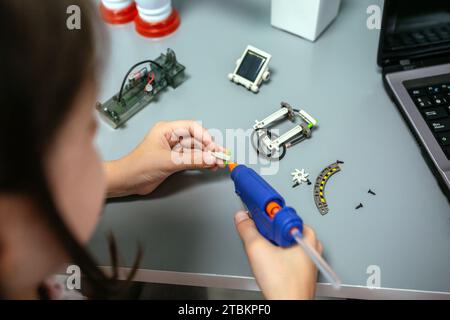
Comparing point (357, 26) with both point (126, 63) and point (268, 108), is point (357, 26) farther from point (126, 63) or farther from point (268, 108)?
point (126, 63)

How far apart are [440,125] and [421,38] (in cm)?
17

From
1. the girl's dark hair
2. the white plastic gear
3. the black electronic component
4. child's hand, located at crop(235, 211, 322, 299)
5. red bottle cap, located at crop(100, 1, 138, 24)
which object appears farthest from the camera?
red bottle cap, located at crop(100, 1, 138, 24)

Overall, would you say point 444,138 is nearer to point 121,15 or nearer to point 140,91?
point 140,91

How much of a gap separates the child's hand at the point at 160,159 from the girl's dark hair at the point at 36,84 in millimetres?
282

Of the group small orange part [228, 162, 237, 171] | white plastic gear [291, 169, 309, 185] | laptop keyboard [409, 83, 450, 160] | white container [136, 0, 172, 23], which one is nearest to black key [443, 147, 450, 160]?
laptop keyboard [409, 83, 450, 160]

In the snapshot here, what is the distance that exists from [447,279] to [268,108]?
1.26ft

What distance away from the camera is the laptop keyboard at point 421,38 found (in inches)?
28.1

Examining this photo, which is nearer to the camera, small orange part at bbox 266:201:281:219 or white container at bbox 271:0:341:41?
small orange part at bbox 266:201:281:219

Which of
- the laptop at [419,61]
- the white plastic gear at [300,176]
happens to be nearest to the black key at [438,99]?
the laptop at [419,61]

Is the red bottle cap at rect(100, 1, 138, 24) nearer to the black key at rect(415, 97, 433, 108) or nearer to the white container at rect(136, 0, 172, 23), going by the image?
the white container at rect(136, 0, 172, 23)

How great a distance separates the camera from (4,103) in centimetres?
29

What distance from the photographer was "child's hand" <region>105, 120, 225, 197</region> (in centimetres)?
64

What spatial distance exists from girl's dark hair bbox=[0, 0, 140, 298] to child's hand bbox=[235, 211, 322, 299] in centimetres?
28
